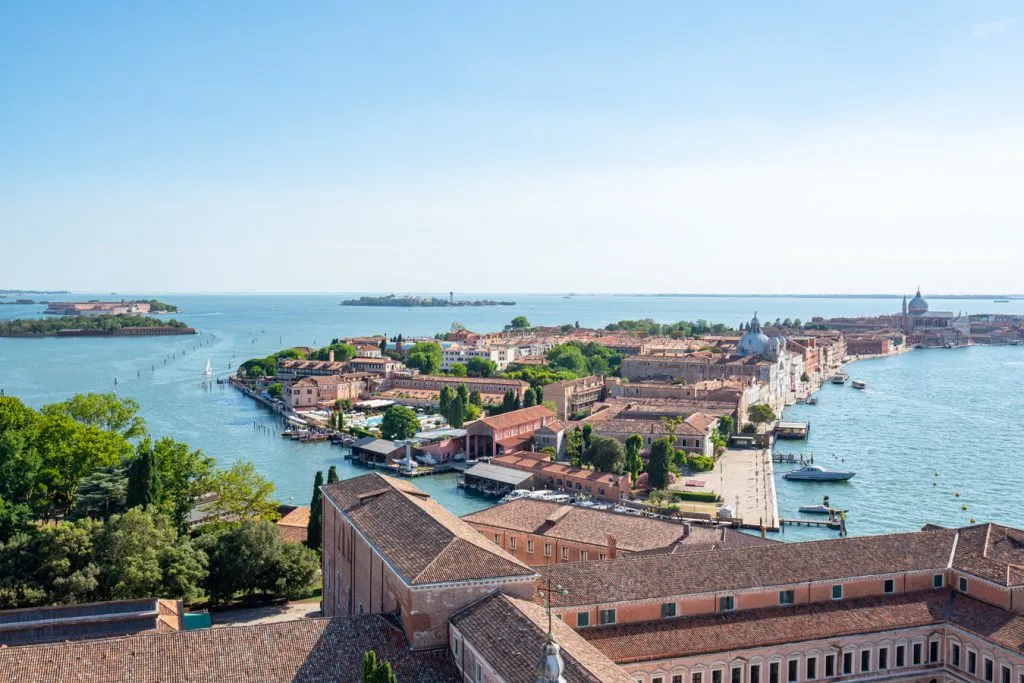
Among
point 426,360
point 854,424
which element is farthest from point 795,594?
point 426,360

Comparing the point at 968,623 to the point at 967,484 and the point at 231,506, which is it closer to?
the point at 231,506

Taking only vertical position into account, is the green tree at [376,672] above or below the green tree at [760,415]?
above

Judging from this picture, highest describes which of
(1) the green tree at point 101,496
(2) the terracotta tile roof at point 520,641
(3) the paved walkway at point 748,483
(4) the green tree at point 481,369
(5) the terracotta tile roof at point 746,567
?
(2) the terracotta tile roof at point 520,641

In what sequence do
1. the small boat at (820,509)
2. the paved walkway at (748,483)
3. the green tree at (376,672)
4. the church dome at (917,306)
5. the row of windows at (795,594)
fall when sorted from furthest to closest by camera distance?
1. the church dome at (917,306)
2. the small boat at (820,509)
3. the paved walkway at (748,483)
4. the row of windows at (795,594)
5. the green tree at (376,672)

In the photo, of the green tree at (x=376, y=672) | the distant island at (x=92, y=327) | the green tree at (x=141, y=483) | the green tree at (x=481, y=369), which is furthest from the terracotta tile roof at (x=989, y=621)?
the distant island at (x=92, y=327)

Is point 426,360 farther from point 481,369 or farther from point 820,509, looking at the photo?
point 820,509

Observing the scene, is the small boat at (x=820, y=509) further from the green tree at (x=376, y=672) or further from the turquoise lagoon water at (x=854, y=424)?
the green tree at (x=376, y=672)
